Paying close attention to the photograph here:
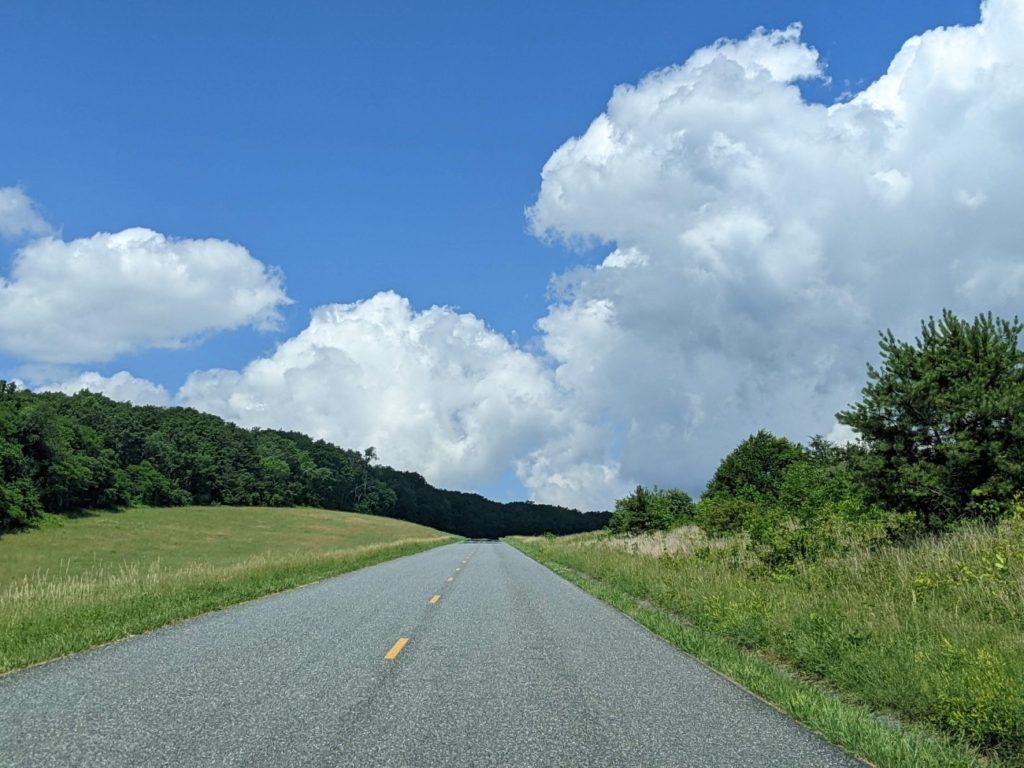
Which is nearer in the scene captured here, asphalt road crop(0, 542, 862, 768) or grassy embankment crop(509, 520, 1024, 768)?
asphalt road crop(0, 542, 862, 768)

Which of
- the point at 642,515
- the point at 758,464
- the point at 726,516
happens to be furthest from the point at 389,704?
the point at 758,464

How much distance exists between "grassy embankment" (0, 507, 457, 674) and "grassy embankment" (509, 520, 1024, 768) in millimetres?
9371

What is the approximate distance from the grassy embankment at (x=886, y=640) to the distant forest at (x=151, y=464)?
7510 centimetres

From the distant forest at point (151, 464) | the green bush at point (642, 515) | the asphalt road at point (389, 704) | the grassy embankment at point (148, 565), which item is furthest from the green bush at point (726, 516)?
the distant forest at point (151, 464)

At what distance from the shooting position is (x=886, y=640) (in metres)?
8.85

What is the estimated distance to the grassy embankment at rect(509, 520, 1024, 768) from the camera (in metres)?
6.09

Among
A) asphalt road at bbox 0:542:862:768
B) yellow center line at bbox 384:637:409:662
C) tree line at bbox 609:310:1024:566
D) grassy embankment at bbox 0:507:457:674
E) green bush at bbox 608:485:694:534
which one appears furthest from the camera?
green bush at bbox 608:485:694:534

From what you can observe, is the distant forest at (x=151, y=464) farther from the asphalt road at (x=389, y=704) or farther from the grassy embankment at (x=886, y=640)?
the grassy embankment at (x=886, y=640)

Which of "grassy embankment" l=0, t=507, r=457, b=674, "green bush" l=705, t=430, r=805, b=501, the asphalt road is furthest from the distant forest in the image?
the asphalt road

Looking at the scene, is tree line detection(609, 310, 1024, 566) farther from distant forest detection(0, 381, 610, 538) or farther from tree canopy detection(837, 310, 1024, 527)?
distant forest detection(0, 381, 610, 538)

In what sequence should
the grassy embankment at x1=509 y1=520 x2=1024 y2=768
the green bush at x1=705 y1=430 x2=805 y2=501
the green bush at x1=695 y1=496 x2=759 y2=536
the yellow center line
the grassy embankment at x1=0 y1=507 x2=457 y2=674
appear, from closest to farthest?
1. the grassy embankment at x1=509 y1=520 x2=1024 y2=768
2. the yellow center line
3. the grassy embankment at x1=0 y1=507 x2=457 y2=674
4. the green bush at x1=695 y1=496 x2=759 y2=536
5. the green bush at x1=705 y1=430 x2=805 y2=501

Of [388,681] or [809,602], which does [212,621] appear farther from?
[809,602]

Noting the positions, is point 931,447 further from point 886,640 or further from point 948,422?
point 886,640

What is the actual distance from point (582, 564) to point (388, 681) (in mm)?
24060
